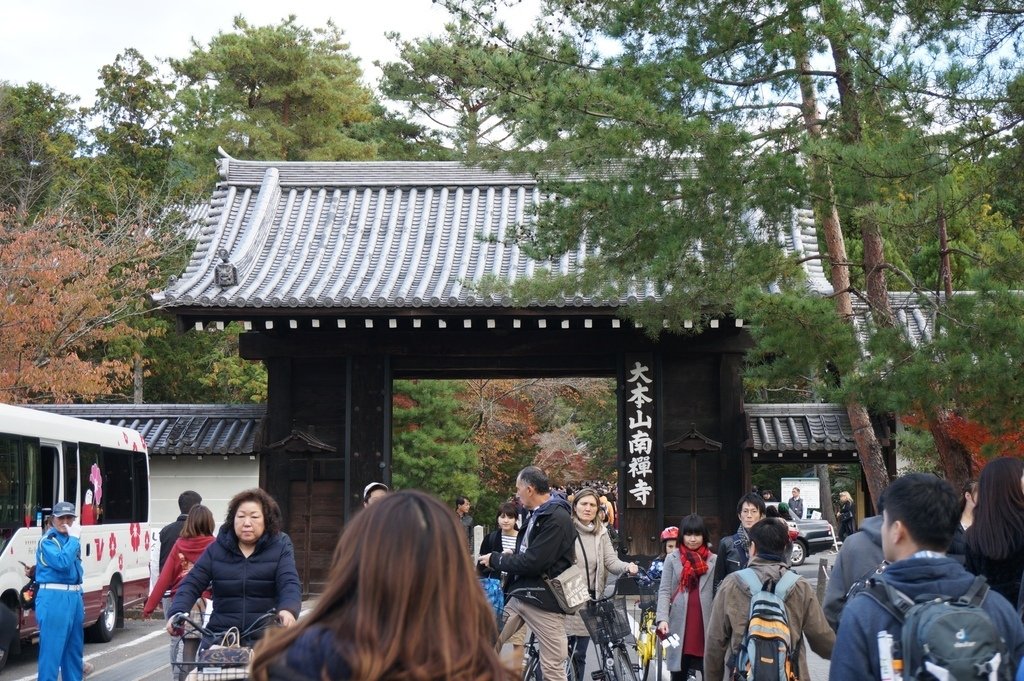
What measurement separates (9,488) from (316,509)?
6378mm

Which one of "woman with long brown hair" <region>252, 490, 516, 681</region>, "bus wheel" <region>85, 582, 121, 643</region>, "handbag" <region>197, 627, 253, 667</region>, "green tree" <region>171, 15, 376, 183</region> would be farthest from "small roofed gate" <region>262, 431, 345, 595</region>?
"green tree" <region>171, 15, 376, 183</region>

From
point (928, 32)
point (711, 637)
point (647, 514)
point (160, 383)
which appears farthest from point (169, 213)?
point (711, 637)

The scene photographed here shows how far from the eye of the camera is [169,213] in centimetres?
2806

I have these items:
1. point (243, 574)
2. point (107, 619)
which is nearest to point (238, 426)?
point (107, 619)

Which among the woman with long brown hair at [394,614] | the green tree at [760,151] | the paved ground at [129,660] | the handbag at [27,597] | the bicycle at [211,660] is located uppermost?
the green tree at [760,151]

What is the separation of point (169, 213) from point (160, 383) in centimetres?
474

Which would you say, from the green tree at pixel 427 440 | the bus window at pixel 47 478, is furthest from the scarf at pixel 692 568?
the green tree at pixel 427 440

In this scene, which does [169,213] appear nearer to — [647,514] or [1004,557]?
[647,514]

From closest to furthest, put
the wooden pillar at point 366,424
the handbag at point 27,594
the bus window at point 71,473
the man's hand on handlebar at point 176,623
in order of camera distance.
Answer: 1. the man's hand on handlebar at point 176,623
2. the handbag at point 27,594
3. the bus window at point 71,473
4. the wooden pillar at point 366,424

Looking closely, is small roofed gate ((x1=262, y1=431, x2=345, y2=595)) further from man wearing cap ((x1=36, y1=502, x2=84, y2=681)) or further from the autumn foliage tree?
man wearing cap ((x1=36, y1=502, x2=84, y2=681))

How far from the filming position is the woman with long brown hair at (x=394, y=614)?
257 cm

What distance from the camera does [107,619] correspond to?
45.7 feet

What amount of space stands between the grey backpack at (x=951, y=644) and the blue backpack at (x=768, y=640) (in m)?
2.42

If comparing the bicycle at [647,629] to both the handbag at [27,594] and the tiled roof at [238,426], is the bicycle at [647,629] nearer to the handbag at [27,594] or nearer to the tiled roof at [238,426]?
the handbag at [27,594]
